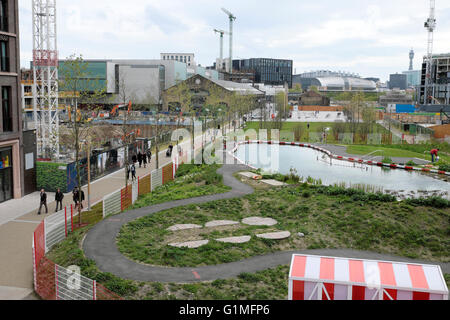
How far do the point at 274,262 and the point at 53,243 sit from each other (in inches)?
354

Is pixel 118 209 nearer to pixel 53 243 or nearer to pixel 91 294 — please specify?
pixel 53 243

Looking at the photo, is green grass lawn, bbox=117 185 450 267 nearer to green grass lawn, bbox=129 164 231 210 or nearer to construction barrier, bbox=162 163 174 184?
green grass lawn, bbox=129 164 231 210

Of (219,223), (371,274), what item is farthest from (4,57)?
(371,274)

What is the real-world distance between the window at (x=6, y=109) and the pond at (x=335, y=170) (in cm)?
1699

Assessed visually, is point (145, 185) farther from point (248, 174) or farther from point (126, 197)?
point (248, 174)

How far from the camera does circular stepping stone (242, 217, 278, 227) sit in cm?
2034

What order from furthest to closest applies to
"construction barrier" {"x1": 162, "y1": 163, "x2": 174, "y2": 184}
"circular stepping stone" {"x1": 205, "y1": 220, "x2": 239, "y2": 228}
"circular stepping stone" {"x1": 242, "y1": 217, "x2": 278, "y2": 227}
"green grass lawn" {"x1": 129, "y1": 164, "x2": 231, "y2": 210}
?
"construction barrier" {"x1": 162, "y1": 163, "x2": 174, "y2": 184}, "green grass lawn" {"x1": 129, "y1": 164, "x2": 231, "y2": 210}, "circular stepping stone" {"x1": 242, "y1": 217, "x2": 278, "y2": 227}, "circular stepping stone" {"x1": 205, "y1": 220, "x2": 239, "y2": 228}

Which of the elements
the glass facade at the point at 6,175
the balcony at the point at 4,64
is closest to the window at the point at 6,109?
the balcony at the point at 4,64

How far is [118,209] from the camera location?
75.7 feet

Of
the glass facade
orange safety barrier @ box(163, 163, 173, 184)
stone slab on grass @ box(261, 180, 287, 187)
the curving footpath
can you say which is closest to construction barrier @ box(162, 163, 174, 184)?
orange safety barrier @ box(163, 163, 173, 184)

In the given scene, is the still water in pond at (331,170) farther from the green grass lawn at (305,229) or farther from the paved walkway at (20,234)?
the paved walkway at (20,234)

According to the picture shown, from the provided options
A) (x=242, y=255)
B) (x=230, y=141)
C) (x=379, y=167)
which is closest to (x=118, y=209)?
(x=242, y=255)

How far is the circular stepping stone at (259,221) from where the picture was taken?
2034 cm

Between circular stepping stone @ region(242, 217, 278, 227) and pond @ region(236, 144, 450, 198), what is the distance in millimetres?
9523
